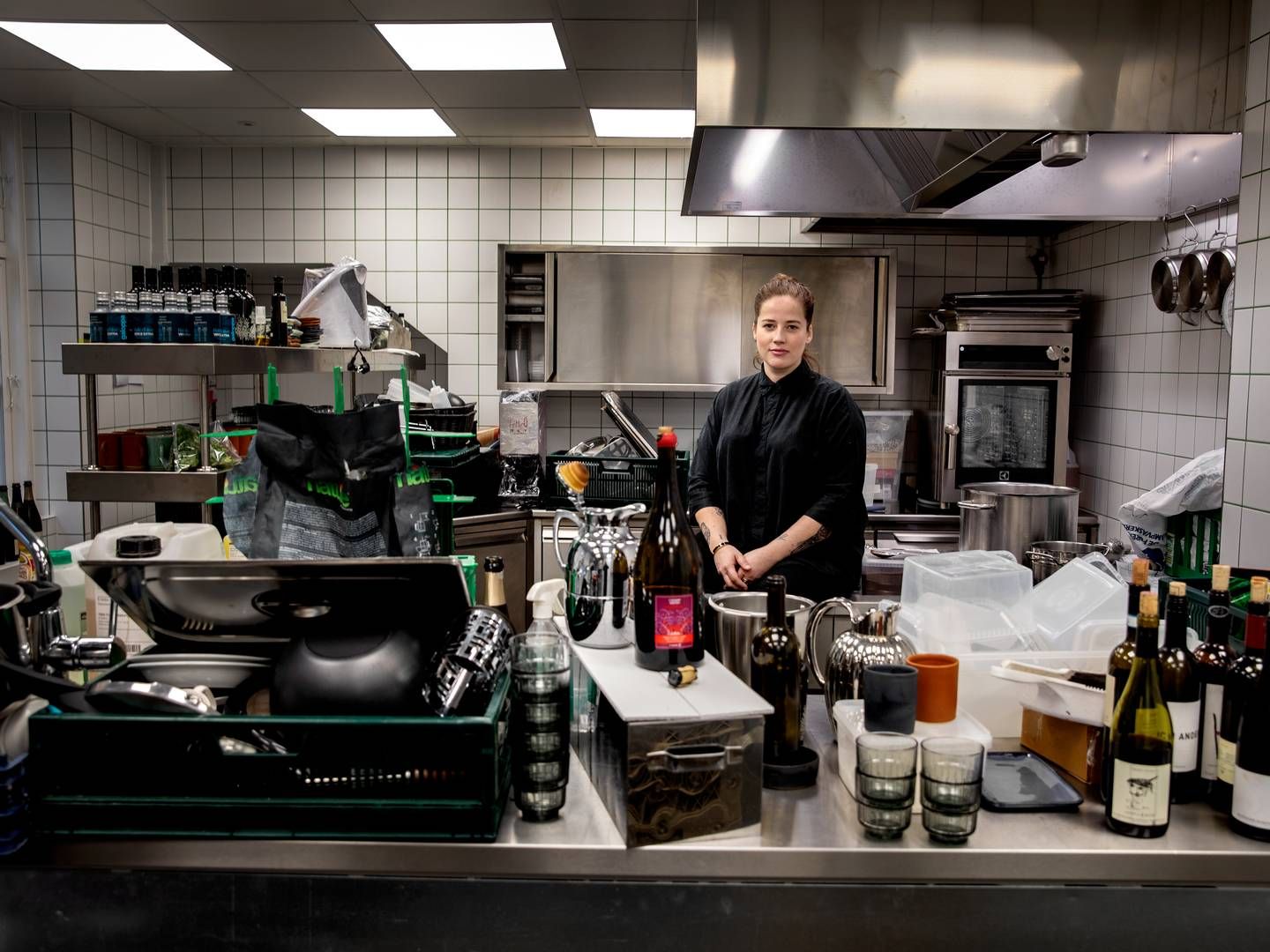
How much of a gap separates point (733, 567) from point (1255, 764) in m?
1.53

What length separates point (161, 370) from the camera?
2.93 m

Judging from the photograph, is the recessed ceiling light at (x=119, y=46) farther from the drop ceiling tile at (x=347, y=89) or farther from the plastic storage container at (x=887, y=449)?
the plastic storage container at (x=887, y=449)

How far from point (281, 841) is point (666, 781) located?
457 mm

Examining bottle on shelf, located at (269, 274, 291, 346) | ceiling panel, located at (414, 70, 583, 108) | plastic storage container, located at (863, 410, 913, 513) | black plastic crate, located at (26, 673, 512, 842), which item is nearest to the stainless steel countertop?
black plastic crate, located at (26, 673, 512, 842)

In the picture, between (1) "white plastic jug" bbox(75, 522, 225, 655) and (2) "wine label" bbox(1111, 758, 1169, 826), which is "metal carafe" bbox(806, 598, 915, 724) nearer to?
(2) "wine label" bbox(1111, 758, 1169, 826)

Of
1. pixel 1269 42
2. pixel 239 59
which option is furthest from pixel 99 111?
pixel 1269 42

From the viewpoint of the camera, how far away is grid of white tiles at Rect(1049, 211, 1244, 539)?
3654 millimetres

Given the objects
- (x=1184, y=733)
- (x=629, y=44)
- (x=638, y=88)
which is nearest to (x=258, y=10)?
(x=629, y=44)

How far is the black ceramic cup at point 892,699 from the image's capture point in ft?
4.14

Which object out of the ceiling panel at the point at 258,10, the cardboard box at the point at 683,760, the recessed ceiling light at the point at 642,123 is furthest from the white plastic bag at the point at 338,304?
the cardboard box at the point at 683,760

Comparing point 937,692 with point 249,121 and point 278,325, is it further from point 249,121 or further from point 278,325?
point 249,121

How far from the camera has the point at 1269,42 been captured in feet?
6.56

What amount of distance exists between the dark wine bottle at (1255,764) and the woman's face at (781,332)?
1.64 meters

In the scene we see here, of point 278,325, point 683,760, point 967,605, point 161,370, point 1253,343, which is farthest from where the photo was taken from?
point 278,325
